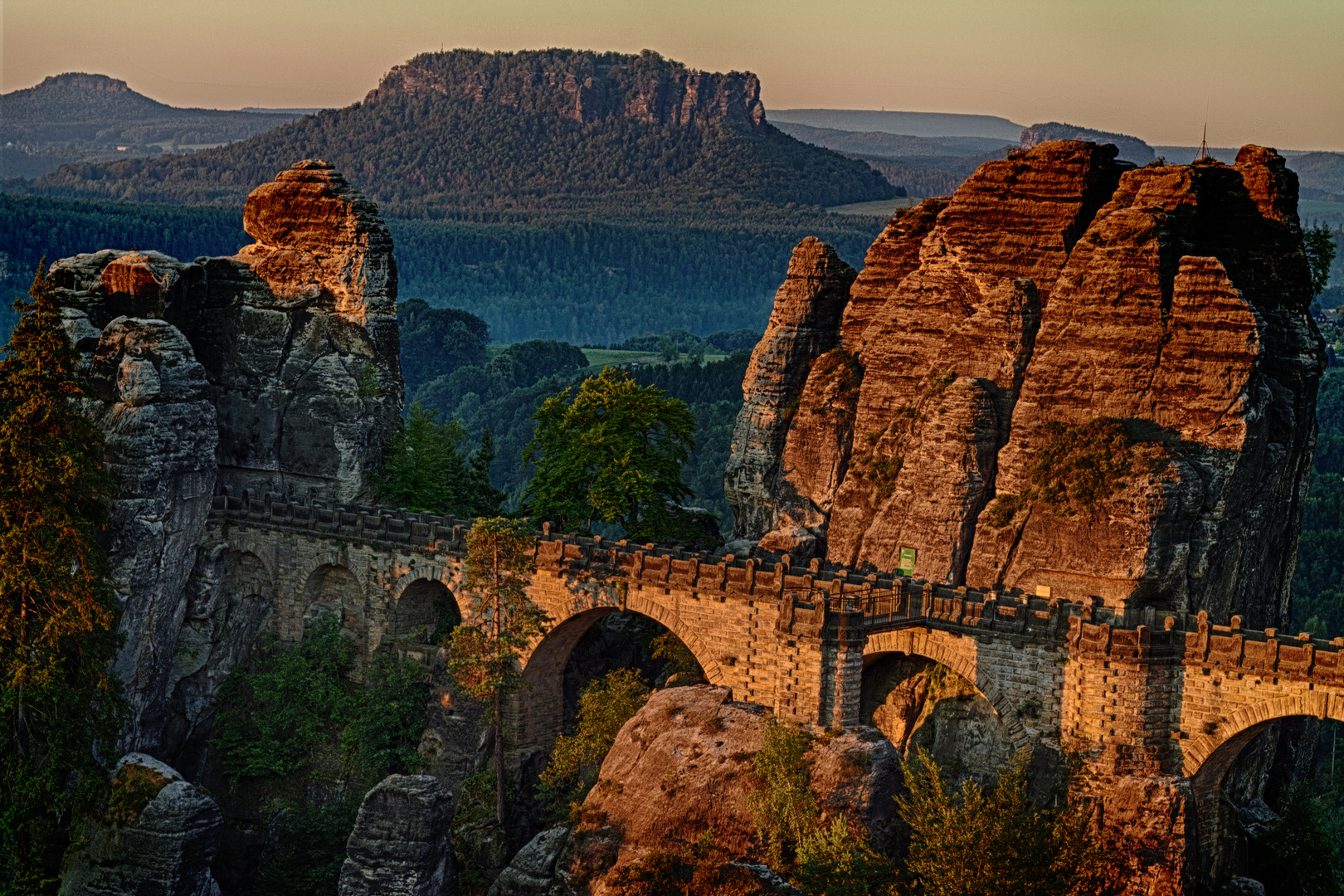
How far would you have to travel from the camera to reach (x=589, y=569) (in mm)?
64375

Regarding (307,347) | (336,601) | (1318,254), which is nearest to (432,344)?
(307,347)

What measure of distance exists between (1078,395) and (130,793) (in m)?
32.6

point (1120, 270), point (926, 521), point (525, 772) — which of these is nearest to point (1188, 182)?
point (1120, 270)

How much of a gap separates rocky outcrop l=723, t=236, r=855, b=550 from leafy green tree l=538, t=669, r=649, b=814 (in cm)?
1309

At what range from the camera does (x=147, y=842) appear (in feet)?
200

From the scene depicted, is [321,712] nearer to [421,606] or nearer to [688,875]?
[421,606]

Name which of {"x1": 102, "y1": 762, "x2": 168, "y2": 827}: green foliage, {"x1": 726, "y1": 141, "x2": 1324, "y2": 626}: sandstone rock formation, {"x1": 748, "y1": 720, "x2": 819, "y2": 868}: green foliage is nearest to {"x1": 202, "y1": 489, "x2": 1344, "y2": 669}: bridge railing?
{"x1": 726, "y1": 141, "x2": 1324, "y2": 626}: sandstone rock formation

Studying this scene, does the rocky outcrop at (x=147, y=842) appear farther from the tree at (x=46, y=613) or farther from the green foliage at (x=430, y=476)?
the green foliage at (x=430, y=476)

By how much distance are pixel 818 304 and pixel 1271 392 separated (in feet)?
59.8

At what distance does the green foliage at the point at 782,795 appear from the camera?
5366 centimetres

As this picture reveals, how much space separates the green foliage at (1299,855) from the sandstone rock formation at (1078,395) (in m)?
7.09

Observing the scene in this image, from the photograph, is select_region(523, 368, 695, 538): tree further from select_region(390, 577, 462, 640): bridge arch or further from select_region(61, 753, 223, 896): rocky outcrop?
select_region(61, 753, 223, 896): rocky outcrop

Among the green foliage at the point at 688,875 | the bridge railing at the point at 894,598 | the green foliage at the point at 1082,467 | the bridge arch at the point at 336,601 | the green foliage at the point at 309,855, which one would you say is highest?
the green foliage at the point at 1082,467

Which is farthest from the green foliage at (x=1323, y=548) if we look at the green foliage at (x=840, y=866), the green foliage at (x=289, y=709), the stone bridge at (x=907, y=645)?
the green foliage at (x=840, y=866)
